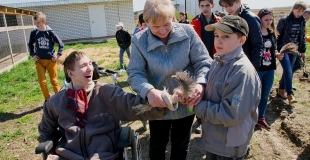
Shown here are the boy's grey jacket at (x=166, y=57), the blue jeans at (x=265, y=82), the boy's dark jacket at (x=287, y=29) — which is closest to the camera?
the boy's grey jacket at (x=166, y=57)

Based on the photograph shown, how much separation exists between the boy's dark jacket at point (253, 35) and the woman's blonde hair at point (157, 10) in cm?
152

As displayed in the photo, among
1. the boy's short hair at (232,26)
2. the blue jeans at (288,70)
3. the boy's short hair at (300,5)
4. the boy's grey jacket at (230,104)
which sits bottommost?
the blue jeans at (288,70)

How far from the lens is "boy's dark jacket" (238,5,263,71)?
2.94 meters

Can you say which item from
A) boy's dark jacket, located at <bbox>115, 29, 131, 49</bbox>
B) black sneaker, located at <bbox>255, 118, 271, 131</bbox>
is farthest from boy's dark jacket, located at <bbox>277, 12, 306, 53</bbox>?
boy's dark jacket, located at <bbox>115, 29, 131, 49</bbox>

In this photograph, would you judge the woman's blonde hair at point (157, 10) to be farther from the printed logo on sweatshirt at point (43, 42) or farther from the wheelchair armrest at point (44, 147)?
the printed logo on sweatshirt at point (43, 42)

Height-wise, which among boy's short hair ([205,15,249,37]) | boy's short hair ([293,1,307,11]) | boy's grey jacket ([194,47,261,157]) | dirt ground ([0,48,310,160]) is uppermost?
boy's short hair ([293,1,307,11])

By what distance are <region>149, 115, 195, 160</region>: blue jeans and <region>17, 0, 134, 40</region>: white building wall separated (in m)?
20.3

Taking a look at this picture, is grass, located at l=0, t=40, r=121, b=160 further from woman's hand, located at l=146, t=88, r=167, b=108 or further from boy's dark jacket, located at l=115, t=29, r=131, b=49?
woman's hand, located at l=146, t=88, r=167, b=108

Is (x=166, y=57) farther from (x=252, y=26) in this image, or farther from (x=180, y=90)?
(x=252, y=26)

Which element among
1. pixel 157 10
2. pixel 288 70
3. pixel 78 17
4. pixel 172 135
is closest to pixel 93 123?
pixel 172 135

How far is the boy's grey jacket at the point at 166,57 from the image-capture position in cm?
196

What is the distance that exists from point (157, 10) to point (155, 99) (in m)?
0.63

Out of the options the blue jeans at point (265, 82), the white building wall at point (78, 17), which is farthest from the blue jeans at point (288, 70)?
the white building wall at point (78, 17)

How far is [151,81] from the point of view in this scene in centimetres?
211
